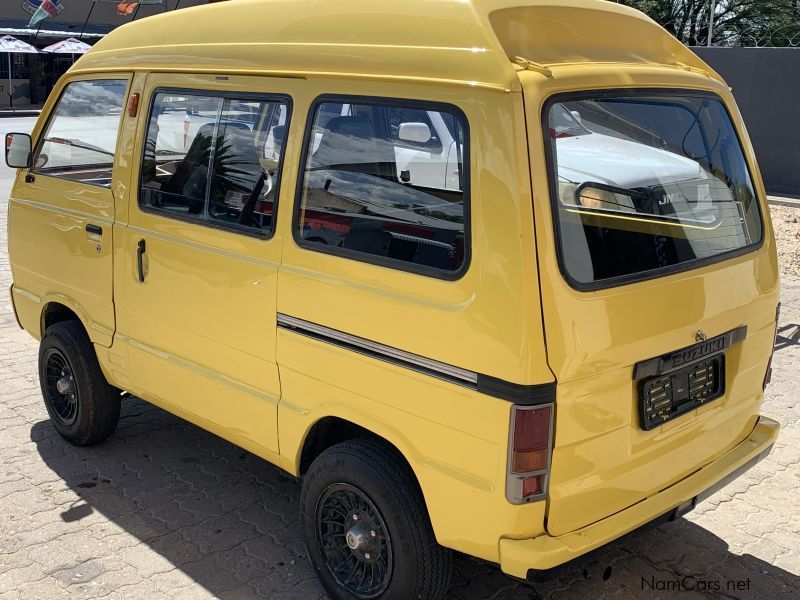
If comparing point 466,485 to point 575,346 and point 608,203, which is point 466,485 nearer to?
point 575,346

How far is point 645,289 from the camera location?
2908mm

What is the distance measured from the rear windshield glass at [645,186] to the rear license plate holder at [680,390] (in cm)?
38

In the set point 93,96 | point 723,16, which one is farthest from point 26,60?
point 93,96

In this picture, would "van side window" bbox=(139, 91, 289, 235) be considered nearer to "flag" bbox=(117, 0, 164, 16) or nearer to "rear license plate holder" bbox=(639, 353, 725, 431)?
"rear license plate holder" bbox=(639, 353, 725, 431)

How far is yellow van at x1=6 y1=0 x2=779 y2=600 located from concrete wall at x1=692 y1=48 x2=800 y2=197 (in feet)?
39.3

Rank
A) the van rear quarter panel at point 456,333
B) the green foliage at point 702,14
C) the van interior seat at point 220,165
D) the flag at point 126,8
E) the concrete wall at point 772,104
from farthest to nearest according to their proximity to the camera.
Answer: the flag at point 126,8
the green foliage at point 702,14
the concrete wall at point 772,104
the van interior seat at point 220,165
the van rear quarter panel at point 456,333

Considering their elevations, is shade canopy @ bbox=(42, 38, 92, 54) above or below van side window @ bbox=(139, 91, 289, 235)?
above

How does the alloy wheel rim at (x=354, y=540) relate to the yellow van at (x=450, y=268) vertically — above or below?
below

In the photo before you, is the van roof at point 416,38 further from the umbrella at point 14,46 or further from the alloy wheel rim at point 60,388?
the umbrella at point 14,46

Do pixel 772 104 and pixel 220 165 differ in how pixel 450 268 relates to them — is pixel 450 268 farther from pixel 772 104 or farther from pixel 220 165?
pixel 772 104

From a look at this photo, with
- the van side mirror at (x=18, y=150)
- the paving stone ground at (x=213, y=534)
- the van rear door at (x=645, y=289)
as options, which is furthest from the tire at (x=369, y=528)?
the van side mirror at (x=18, y=150)

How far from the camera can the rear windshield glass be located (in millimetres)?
2803

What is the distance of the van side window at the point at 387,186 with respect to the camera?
112 inches

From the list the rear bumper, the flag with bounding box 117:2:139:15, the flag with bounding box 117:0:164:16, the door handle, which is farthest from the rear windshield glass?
the flag with bounding box 117:2:139:15
